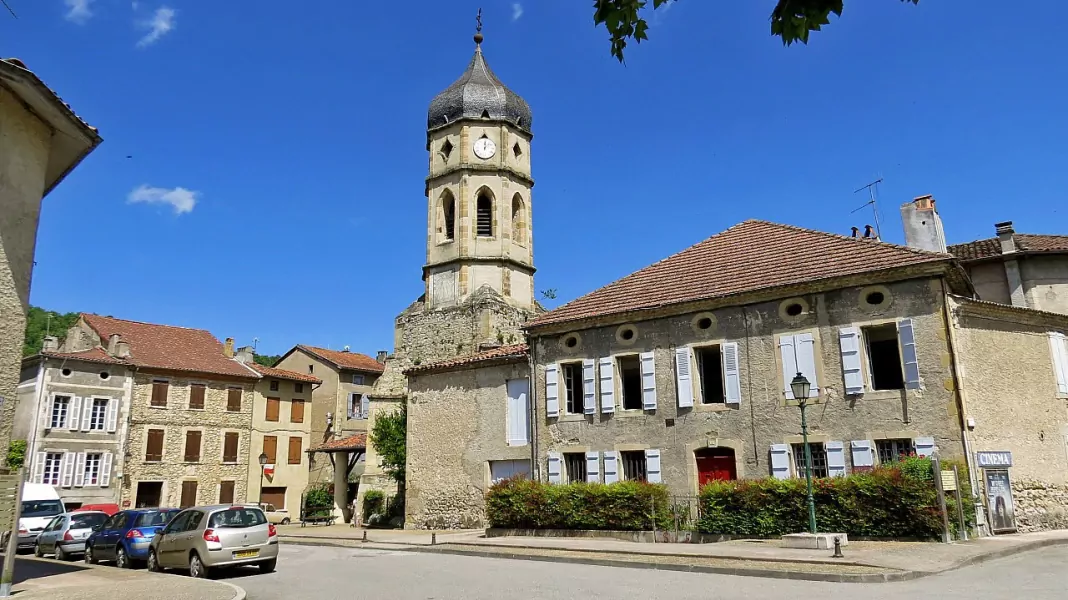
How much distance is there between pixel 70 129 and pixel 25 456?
24.4 metres

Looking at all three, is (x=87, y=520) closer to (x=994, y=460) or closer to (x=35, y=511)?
(x=35, y=511)

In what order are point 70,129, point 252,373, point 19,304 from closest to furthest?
point 19,304 → point 70,129 → point 252,373

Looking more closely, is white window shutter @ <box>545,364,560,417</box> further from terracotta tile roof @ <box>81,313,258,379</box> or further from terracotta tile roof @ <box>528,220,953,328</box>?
terracotta tile roof @ <box>81,313,258,379</box>

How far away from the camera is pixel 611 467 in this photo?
1867 cm

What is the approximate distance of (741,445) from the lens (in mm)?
16906

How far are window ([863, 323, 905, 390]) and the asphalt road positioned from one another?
4734 millimetres

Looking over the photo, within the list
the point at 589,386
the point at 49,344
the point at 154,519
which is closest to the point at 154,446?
the point at 49,344

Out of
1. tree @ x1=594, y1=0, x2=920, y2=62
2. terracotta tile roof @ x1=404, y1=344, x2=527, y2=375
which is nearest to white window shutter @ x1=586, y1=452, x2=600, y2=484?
terracotta tile roof @ x1=404, y1=344, x2=527, y2=375

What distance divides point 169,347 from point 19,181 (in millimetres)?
28709

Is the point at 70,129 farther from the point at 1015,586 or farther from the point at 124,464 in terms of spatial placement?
the point at 124,464

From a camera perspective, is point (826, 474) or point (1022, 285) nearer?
point (826, 474)

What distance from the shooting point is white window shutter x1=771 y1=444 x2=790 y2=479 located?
16.1 meters

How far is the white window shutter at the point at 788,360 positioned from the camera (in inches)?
651

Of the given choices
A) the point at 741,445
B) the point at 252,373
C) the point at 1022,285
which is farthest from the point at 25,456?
the point at 1022,285
